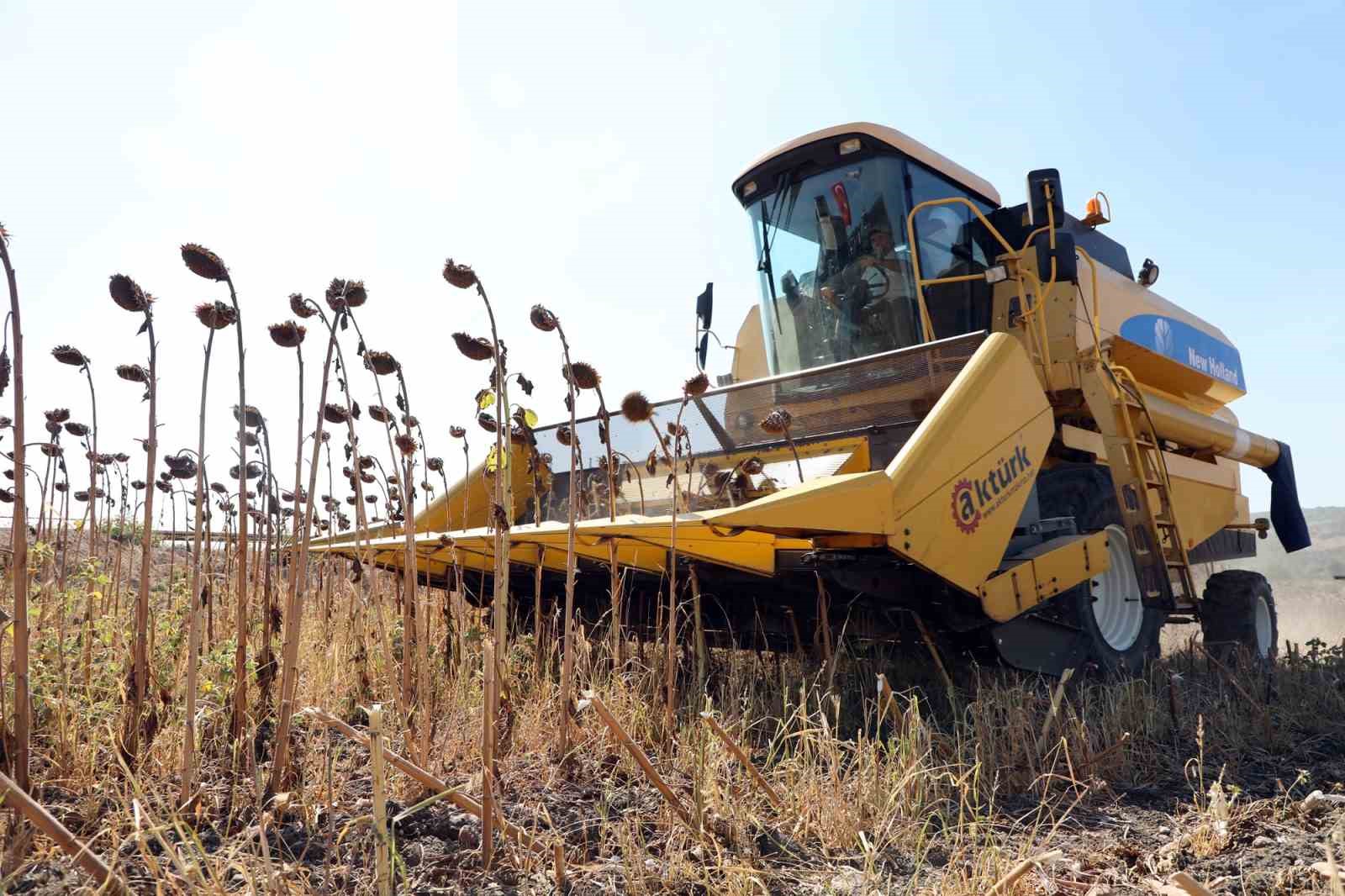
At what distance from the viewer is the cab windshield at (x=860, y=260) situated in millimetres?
5062

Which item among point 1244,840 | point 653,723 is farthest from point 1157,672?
point 653,723

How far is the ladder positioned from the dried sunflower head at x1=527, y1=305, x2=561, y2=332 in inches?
118

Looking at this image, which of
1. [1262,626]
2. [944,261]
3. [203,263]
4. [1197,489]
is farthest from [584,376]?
[1262,626]

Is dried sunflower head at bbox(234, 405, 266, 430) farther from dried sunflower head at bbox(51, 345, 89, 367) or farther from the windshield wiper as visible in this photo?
the windshield wiper

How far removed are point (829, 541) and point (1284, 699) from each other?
2.42 meters

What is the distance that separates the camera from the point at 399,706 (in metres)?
2.57

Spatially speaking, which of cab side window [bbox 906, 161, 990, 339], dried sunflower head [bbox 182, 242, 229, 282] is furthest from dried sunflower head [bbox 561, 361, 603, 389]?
cab side window [bbox 906, 161, 990, 339]

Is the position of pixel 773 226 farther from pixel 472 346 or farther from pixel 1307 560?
pixel 1307 560

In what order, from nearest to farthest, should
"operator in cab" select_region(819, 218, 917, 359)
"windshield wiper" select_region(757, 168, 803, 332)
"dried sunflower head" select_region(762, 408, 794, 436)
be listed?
"dried sunflower head" select_region(762, 408, 794, 436) → "operator in cab" select_region(819, 218, 917, 359) → "windshield wiper" select_region(757, 168, 803, 332)

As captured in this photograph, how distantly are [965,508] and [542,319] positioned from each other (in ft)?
5.28

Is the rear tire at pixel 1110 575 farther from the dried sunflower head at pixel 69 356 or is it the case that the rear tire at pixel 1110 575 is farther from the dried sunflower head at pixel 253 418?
the dried sunflower head at pixel 69 356

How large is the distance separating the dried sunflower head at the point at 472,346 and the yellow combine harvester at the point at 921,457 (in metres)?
0.66

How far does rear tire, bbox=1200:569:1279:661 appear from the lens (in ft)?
17.1

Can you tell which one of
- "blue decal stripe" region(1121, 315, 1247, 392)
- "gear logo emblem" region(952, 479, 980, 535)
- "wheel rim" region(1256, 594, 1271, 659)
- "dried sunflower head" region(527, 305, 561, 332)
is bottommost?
"wheel rim" region(1256, 594, 1271, 659)
